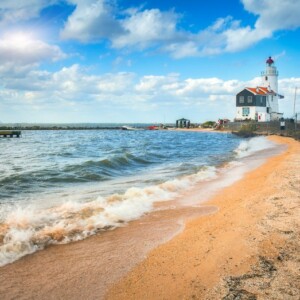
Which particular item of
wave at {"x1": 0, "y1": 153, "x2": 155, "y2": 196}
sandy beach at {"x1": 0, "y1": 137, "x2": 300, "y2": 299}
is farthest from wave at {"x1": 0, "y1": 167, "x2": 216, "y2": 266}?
wave at {"x1": 0, "y1": 153, "x2": 155, "y2": 196}

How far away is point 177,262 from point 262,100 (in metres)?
64.7

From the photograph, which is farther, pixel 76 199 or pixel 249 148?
pixel 249 148

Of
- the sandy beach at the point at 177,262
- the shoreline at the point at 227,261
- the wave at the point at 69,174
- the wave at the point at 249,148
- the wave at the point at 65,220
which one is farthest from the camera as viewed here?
the wave at the point at 249,148

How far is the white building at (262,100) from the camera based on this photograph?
212 ft

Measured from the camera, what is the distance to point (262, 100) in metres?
64.9

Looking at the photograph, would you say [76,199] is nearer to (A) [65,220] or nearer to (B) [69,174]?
(A) [65,220]

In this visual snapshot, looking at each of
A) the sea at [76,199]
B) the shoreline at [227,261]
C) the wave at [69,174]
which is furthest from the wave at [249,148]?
the shoreline at [227,261]

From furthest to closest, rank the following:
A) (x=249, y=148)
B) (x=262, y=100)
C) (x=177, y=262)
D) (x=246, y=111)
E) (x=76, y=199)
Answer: (x=246, y=111), (x=262, y=100), (x=249, y=148), (x=76, y=199), (x=177, y=262)

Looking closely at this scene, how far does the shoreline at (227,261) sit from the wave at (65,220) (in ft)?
5.81

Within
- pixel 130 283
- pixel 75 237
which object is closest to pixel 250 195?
pixel 75 237

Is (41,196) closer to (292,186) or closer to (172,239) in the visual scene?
(172,239)

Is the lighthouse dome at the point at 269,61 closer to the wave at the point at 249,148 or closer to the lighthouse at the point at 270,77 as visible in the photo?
the lighthouse at the point at 270,77

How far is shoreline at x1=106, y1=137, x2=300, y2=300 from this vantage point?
4.07 meters

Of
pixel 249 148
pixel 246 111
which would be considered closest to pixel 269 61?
pixel 246 111
